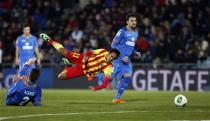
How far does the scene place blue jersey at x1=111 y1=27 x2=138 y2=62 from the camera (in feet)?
58.0

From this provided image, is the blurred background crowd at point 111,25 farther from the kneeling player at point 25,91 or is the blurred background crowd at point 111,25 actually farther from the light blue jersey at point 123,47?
the kneeling player at point 25,91

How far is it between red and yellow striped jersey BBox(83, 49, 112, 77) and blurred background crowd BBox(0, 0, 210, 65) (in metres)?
10.1

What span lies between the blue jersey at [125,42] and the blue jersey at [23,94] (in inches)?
129

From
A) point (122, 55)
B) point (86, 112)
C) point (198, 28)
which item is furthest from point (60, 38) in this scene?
point (86, 112)

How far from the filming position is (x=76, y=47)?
94.1 feet

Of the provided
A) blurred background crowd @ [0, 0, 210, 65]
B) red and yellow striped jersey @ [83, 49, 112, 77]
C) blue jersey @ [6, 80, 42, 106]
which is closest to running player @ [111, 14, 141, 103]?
red and yellow striped jersey @ [83, 49, 112, 77]

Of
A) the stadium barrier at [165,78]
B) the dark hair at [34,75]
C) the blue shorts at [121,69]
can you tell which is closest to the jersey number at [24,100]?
the dark hair at [34,75]

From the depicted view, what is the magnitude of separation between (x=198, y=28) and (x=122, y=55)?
10835 mm

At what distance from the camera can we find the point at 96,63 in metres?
17.1

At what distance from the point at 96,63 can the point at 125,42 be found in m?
1.19

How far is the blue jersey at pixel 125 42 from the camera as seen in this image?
17.7 meters

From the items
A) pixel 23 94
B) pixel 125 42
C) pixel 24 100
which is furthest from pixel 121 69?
pixel 23 94

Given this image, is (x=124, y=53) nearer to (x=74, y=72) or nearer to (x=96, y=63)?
(x=96, y=63)

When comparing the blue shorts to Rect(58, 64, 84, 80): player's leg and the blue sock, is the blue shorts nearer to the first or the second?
the blue sock
